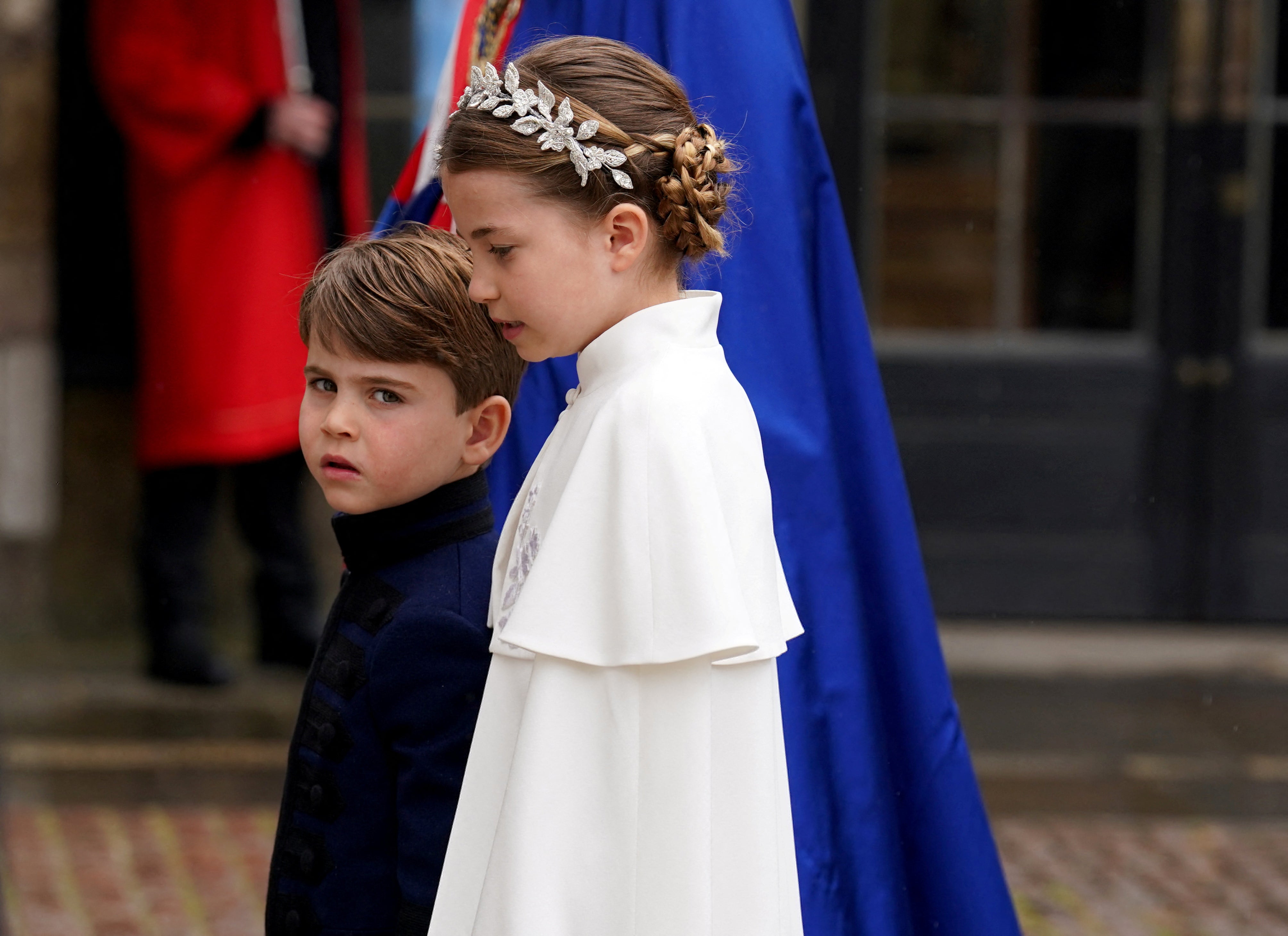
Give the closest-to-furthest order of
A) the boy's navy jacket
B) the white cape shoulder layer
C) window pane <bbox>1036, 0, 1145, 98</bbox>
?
1. the white cape shoulder layer
2. the boy's navy jacket
3. window pane <bbox>1036, 0, 1145, 98</bbox>

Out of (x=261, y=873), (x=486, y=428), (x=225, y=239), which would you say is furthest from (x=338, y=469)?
(x=225, y=239)

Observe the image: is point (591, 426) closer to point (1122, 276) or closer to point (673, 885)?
point (673, 885)

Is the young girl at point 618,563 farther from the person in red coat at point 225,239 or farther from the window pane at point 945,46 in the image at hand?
the window pane at point 945,46

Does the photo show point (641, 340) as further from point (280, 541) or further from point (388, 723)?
point (280, 541)

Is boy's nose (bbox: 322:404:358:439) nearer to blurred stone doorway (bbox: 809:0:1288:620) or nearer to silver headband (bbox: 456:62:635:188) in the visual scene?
silver headband (bbox: 456:62:635:188)

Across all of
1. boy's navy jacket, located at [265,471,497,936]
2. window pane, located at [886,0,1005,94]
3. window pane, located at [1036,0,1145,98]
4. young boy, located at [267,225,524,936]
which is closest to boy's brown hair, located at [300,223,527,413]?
young boy, located at [267,225,524,936]

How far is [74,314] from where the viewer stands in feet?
17.8

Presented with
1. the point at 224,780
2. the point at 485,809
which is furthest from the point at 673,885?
the point at 224,780

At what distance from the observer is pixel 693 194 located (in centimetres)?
141

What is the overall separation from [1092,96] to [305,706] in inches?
174

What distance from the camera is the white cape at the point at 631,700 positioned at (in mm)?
1329

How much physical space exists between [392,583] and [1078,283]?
434 cm

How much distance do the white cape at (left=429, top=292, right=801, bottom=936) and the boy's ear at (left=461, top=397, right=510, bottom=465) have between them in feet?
0.86

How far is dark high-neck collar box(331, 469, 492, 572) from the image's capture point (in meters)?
1.63
